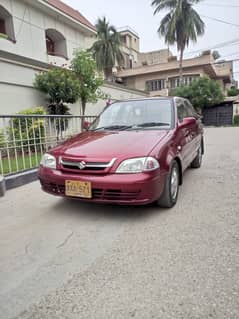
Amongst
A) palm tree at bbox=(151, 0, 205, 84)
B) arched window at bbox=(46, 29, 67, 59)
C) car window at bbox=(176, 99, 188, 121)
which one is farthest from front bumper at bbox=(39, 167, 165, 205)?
palm tree at bbox=(151, 0, 205, 84)

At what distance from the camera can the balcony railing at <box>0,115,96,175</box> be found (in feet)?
15.6

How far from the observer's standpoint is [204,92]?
21.2 metres

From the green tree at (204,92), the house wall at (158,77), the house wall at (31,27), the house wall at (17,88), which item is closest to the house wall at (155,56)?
the house wall at (158,77)

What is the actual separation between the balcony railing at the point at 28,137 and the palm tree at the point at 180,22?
20.5 m

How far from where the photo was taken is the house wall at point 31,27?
11.0 metres

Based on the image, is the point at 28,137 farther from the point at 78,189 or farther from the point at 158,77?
the point at 158,77

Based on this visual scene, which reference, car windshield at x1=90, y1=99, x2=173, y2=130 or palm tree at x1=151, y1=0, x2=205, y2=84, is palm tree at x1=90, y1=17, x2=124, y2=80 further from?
car windshield at x1=90, y1=99, x2=173, y2=130

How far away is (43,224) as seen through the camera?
9.73 ft

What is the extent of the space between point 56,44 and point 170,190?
14000 mm

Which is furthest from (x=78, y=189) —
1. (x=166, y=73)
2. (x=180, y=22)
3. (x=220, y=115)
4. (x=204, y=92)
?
(x=166, y=73)

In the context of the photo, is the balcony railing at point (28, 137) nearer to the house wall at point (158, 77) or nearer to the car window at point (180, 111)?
the car window at point (180, 111)

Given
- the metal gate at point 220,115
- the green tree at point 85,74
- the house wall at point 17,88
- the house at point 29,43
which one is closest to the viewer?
the house wall at point 17,88

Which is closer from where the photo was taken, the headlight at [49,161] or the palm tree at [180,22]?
the headlight at [49,161]

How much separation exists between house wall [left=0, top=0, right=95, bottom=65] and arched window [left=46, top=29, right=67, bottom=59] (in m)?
0.32
